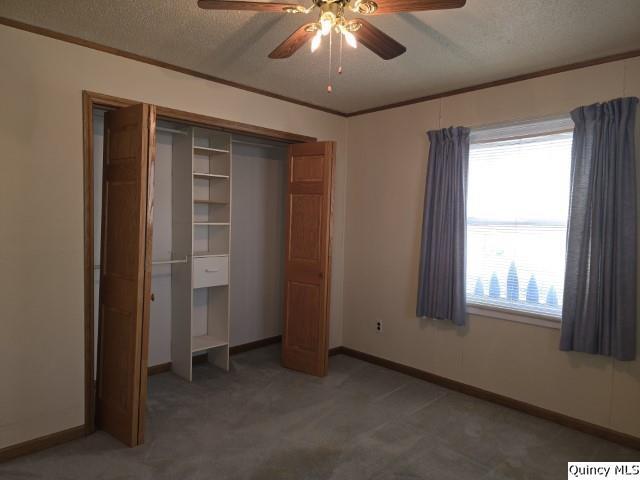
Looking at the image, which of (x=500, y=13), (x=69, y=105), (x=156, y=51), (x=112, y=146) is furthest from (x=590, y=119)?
(x=69, y=105)

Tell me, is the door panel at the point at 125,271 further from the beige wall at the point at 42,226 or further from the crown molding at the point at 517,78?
the crown molding at the point at 517,78

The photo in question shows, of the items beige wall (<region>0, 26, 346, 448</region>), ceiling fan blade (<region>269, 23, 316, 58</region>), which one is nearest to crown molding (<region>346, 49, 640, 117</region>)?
ceiling fan blade (<region>269, 23, 316, 58</region>)

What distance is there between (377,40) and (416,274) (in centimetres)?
245

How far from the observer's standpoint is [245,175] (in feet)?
15.6

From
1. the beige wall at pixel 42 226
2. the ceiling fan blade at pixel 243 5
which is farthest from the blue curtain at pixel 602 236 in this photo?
the beige wall at pixel 42 226

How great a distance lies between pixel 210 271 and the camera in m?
4.09

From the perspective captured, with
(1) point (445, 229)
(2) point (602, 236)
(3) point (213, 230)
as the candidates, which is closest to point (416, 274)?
(1) point (445, 229)

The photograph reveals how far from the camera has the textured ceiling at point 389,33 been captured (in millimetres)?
2363

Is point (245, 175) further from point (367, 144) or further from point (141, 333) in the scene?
point (141, 333)

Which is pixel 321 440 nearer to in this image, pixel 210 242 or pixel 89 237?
pixel 89 237

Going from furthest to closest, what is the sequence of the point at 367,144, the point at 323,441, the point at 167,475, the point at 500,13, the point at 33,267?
1. the point at 367,144
2. the point at 323,441
3. the point at 33,267
4. the point at 167,475
5. the point at 500,13

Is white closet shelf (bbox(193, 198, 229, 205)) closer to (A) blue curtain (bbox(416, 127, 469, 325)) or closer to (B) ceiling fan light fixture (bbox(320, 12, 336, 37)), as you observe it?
(A) blue curtain (bbox(416, 127, 469, 325))

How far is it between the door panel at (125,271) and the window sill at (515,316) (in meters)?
2.54

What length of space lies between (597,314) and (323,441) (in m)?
1.98
